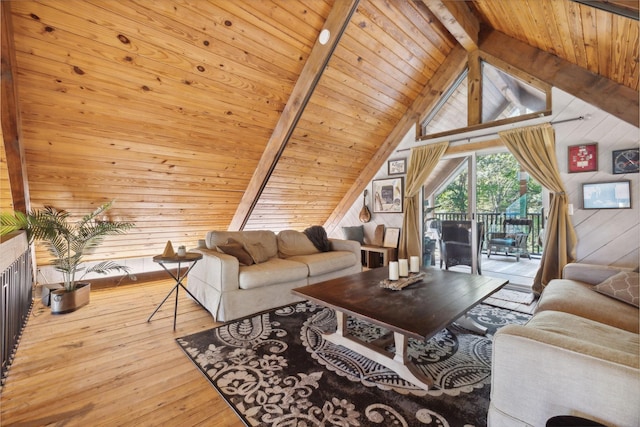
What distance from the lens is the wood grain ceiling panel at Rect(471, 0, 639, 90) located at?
2115 mm

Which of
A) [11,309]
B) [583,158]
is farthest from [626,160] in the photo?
[11,309]

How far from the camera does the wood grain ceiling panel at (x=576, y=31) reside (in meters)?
2.12

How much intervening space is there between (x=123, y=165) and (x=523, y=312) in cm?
449

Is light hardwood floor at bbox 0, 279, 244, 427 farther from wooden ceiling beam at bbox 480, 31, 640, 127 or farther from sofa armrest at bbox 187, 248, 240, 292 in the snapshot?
wooden ceiling beam at bbox 480, 31, 640, 127

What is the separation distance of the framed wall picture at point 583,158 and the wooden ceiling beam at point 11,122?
510 cm

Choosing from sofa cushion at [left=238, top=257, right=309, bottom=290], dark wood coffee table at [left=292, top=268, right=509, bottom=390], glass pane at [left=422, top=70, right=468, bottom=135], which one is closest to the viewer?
dark wood coffee table at [left=292, top=268, right=509, bottom=390]

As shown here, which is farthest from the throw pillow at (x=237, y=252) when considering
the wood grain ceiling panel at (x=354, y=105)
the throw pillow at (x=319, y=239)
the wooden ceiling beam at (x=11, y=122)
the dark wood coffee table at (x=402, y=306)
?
the wooden ceiling beam at (x=11, y=122)

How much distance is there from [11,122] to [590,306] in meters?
4.37

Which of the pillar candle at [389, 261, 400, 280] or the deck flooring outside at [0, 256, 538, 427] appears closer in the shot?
the deck flooring outside at [0, 256, 538, 427]

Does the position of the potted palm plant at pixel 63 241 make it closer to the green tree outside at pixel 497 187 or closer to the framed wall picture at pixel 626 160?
the green tree outside at pixel 497 187

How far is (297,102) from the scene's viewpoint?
3221mm

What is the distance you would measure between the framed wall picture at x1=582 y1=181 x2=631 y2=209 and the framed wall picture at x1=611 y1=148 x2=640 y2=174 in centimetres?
13

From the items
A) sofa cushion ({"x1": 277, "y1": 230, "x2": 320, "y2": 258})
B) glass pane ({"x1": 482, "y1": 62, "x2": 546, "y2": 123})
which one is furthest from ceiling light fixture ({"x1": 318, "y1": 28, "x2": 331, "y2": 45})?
glass pane ({"x1": 482, "y1": 62, "x2": 546, "y2": 123})

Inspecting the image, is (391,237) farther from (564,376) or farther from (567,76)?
(564,376)
